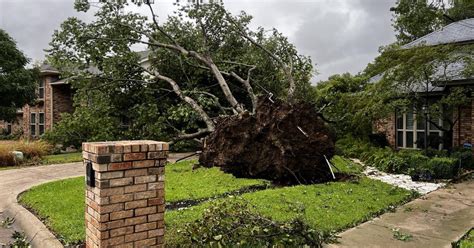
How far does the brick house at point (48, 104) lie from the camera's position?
22.6m

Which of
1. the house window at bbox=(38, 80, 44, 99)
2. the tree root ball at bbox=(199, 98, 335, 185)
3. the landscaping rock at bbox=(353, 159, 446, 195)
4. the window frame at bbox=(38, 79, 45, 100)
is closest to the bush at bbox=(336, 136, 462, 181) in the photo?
the landscaping rock at bbox=(353, 159, 446, 195)

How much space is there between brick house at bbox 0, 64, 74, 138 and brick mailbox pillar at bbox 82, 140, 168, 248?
2101 centimetres

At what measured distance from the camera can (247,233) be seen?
3.46m

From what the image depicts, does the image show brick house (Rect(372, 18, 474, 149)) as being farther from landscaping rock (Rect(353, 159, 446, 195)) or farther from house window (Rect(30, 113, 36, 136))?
house window (Rect(30, 113, 36, 136))

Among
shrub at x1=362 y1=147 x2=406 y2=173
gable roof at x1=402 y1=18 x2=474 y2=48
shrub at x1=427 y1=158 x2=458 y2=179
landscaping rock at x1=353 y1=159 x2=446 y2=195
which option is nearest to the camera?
landscaping rock at x1=353 y1=159 x2=446 y2=195

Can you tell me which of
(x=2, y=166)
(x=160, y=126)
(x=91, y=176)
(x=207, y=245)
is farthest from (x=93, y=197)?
(x=2, y=166)

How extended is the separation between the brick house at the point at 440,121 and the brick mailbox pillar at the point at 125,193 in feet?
30.1

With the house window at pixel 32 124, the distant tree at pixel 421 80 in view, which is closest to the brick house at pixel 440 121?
the distant tree at pixel 421 80

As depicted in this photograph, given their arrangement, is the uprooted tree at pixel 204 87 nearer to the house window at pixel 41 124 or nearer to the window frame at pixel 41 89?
the window frame at pixel 41 89

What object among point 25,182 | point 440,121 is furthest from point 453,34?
point 25,182

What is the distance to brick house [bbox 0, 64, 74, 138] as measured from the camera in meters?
22.6

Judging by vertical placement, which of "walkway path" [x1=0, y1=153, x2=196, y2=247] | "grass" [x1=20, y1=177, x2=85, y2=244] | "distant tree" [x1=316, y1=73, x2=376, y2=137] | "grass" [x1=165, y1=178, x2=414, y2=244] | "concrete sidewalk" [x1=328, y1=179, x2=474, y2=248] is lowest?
"walkway path" [x1=0, y1=153, x2=196, y2=247]

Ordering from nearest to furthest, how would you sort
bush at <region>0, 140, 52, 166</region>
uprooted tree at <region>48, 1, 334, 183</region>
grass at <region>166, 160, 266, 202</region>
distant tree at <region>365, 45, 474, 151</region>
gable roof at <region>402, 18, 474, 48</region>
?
grass at <region>166, 160, 266, 202</region> → uprooted tree at <region>48, 1, 334, 183</region> → distant tree at <region>365, 45, 474, 151</region> → bush at <region>0, 140, 52, 166</region> → gable roof at <region>402, 18, 474, 48</region>

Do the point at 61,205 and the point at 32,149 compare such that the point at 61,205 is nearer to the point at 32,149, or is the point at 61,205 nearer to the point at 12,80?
the point at 32,149
